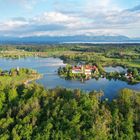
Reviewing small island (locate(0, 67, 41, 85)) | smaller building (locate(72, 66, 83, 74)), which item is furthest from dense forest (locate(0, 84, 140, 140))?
smaller building (locate(72, 66, 83, 74))

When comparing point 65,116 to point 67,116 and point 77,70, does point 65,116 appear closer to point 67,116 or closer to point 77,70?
point 67,116

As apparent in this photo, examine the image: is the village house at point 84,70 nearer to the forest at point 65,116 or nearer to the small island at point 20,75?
the small island at point 20,75

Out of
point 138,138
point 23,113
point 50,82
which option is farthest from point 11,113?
point 50,82

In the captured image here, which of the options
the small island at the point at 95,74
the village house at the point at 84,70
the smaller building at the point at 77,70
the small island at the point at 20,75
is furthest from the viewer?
the village house at the point at 84,70

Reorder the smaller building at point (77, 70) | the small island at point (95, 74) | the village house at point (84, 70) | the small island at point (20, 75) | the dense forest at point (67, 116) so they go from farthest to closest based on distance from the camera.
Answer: the village house at point (84, 70)
the smaller building at point (77, 70)
the small island at point (95, 74)
the small island at point (20, 75)
the dense forest at point (67, 116)

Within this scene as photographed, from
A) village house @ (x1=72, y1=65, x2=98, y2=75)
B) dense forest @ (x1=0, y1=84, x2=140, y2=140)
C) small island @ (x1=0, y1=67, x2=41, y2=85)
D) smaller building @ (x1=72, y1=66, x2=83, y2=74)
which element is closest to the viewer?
dense forest @ (x1=0, y1=84, x2=140, y2=140)

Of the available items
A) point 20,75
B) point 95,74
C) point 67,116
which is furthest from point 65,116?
point 95,74

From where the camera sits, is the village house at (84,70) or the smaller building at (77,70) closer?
the smaller building at (77,70)

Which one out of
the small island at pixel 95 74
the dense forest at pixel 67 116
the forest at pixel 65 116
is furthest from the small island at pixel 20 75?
the dense forest at pixel 67 116

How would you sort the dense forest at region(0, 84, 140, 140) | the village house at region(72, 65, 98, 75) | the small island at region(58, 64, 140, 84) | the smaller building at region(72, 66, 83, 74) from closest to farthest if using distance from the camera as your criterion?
the dense forest at region(0, 84, 140, 140)
the small island at region(58, 64, 140, 84)
the smaller building at region(72, 66, 83, 74)
the village house at region(72, 65, 98, 75)

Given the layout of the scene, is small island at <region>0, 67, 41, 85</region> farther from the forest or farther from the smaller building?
the forest
